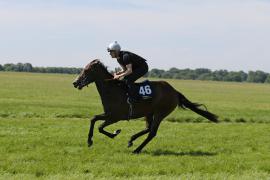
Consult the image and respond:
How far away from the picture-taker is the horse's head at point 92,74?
41.4 ft

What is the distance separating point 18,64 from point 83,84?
168m

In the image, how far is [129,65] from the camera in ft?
40.9

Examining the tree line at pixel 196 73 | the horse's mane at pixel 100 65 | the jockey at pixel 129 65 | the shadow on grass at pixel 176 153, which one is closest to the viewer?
the shadow on grass at pixel 176 153

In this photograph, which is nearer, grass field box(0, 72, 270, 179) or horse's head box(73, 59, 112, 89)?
grass field box(0, 72, 270, 179)

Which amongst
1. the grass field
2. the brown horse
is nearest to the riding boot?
the brown horse

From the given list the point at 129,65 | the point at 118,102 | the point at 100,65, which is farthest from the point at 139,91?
the point at 100,65

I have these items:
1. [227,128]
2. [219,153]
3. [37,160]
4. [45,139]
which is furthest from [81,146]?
[227,128]

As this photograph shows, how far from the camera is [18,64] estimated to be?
17562cm

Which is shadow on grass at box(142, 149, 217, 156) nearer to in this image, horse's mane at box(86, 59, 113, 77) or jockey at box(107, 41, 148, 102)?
jockey at box(107, 41, 148, 102)

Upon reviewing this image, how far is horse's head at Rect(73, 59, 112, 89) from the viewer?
1263 centimetres

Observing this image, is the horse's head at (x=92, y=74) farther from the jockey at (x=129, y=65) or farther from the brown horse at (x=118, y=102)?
the jockey at (x=129, y=65)

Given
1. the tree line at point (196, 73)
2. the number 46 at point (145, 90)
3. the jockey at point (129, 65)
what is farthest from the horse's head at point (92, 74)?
the tree line at point (196, 73)

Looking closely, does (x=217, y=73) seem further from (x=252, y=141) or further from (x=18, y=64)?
(x=252, y=141)

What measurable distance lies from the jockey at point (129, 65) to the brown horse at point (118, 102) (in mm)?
215
